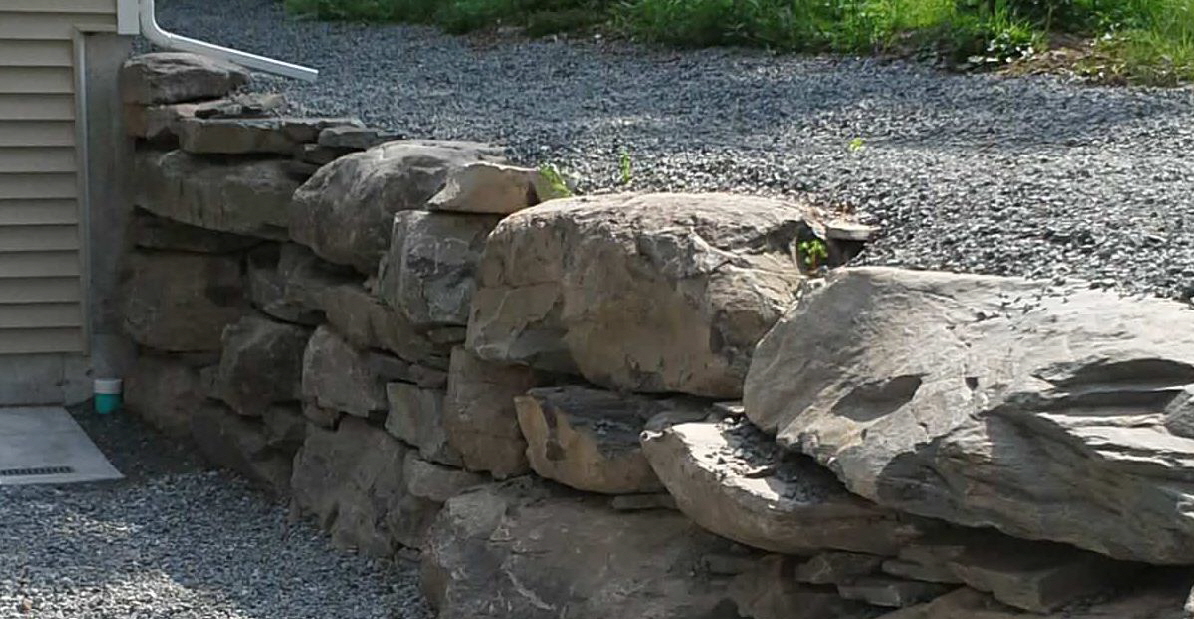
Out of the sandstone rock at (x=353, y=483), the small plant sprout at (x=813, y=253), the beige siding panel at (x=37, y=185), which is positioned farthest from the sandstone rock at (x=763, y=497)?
the beige siding panel at (x=37, y=185)

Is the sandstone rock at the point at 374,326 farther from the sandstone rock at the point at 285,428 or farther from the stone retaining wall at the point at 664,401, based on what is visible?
the sandstone rock at the point at 285,428

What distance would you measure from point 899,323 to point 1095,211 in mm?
759

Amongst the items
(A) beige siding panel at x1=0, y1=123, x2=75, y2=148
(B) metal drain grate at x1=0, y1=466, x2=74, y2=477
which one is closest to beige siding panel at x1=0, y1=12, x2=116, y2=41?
(A) beige siding panel at x1=0, y1=123, x2=75, y2=148

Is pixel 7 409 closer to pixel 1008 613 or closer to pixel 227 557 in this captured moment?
pixel 227 557

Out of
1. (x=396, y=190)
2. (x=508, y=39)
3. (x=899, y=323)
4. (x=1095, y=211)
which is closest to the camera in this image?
(x=899, y=323)

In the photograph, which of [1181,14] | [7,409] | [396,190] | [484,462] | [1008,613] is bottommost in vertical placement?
[7,409]

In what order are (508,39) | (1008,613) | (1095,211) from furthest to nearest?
(508,39)
(1095,211)
(1008,613)

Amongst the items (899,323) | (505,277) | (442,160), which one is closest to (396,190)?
(442,160)

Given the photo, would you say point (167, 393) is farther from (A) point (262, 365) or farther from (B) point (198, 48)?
(B) point (198, 48)

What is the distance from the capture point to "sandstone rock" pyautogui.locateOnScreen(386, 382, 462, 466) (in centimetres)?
496

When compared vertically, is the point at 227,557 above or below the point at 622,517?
below

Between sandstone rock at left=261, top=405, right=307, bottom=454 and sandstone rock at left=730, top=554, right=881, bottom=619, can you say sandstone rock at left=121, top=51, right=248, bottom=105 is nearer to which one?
sandstone rock at left=261, top=405, right=307, bottom=454

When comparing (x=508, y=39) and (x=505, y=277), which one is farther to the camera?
(x=508, y=39)

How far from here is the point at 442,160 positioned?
527 cm
